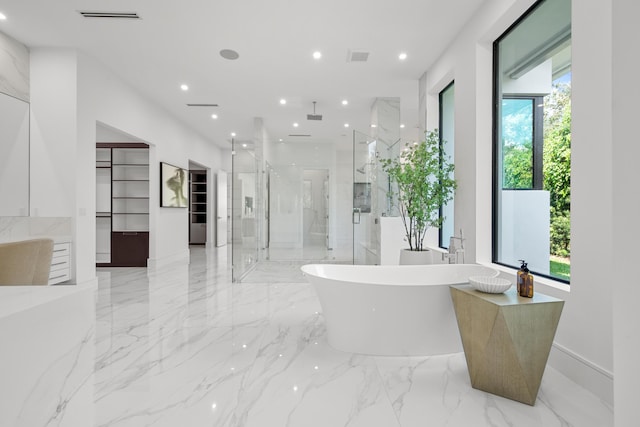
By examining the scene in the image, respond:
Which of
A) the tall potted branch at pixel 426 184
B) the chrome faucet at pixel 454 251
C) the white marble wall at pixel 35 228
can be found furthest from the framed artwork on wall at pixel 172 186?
the chrome faucet at pixel 454 251

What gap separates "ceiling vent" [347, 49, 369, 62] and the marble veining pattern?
3176 mm

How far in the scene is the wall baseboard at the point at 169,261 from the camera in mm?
6133

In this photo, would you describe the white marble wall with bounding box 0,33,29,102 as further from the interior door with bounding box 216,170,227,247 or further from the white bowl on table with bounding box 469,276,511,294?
the interior door with bounding box 216,170,227,247

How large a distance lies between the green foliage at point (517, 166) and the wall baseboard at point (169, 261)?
18.8 feet

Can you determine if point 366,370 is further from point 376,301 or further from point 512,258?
point 512,258

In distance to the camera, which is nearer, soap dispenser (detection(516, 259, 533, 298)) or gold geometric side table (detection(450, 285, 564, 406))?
gold geometric side table (detection(450, 285, 564, 406))

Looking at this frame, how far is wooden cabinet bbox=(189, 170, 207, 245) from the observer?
9.82m

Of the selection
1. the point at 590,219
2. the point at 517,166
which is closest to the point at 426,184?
the point at 517,166

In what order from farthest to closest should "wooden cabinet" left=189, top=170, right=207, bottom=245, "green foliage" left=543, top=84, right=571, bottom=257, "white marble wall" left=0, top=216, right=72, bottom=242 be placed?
"wooden cabinet" left=189, top=170, right=207, bottom=245 → "white marble wall" left=0, top=216, right=72, bottom=242 → "green foliage" left=543, top=84, right=571, bottom=257

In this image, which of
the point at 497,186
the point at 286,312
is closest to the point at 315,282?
the point at 286,312

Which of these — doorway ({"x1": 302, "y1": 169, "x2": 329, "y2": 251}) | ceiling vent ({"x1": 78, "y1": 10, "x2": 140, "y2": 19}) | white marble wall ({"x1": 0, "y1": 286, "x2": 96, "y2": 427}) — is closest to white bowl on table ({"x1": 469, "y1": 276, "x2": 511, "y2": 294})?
white marble wall ({"x1": 0, "y1": 286, "x2": 96, "y2": 427})

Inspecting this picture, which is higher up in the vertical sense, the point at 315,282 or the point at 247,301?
the point at 315,282

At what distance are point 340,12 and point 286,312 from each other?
123 inches

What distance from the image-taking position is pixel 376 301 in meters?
2.41
